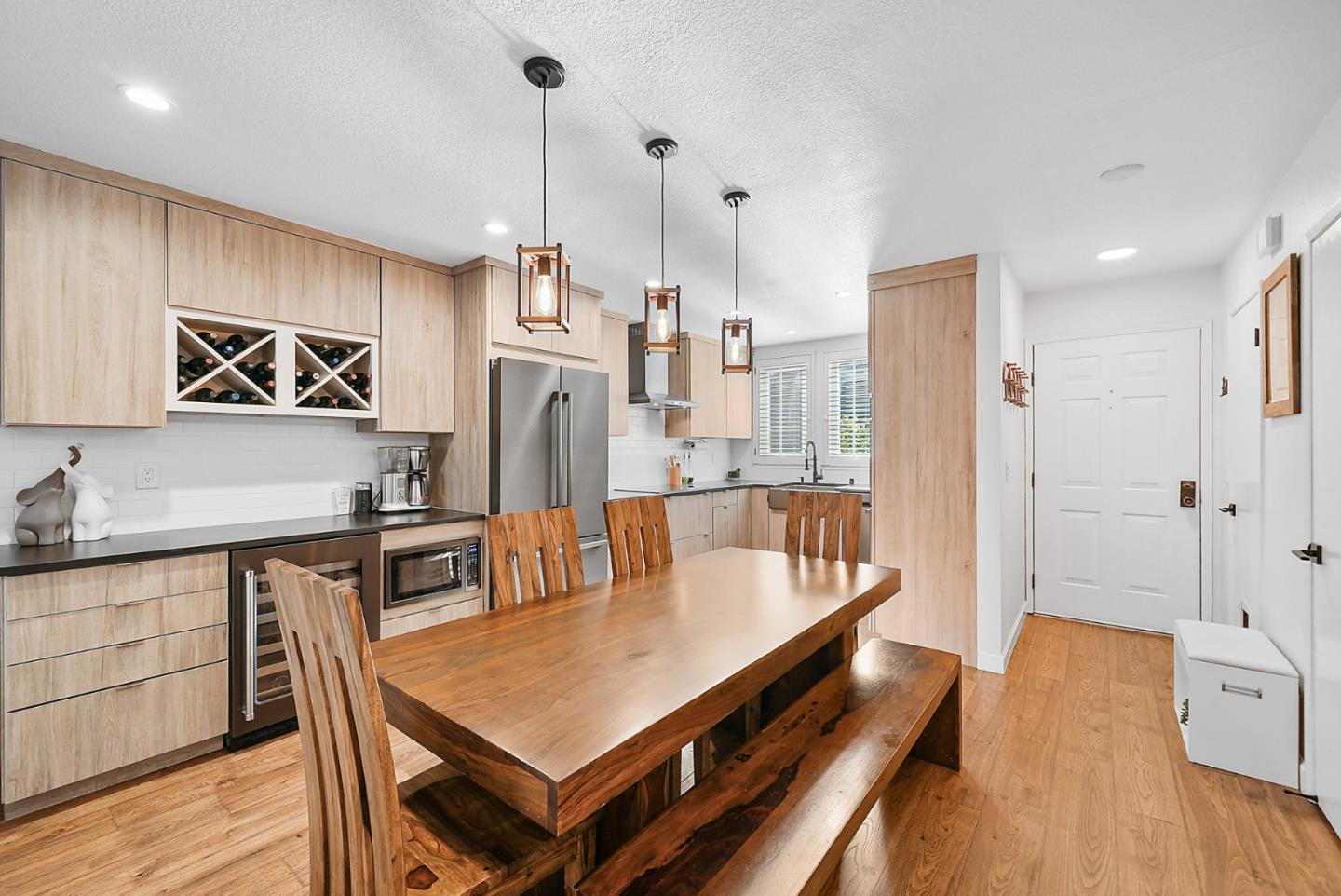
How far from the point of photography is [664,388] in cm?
541

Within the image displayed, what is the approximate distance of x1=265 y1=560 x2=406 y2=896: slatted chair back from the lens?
1.01 metres

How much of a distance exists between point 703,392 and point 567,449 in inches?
89.3

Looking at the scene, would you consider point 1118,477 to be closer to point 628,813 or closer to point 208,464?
point 628,813

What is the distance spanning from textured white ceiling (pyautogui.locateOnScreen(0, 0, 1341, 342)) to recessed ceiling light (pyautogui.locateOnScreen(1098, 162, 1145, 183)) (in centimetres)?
6

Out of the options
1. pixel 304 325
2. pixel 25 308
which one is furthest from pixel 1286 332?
pixel 25 308

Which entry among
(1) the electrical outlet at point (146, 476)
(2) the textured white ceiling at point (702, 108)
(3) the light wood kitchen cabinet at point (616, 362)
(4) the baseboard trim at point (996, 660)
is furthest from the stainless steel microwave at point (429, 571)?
(4) the baseboard trim at point (996, 660)

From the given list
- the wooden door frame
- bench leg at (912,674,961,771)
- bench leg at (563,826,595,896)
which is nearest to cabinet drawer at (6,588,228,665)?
bench leg at (563,826,595,896)

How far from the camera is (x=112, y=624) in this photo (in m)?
2.28

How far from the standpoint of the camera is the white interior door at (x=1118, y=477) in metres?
4.01

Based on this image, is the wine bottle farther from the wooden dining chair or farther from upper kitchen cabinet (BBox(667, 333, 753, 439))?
upper kitchen cabinet (BBox(667, 333, 753, 439))

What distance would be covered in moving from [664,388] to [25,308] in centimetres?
396

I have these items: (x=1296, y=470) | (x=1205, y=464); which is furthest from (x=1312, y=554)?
(x=1205, y=464)

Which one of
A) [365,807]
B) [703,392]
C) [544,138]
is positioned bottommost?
[365,807]

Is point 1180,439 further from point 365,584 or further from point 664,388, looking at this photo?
point 365,584
